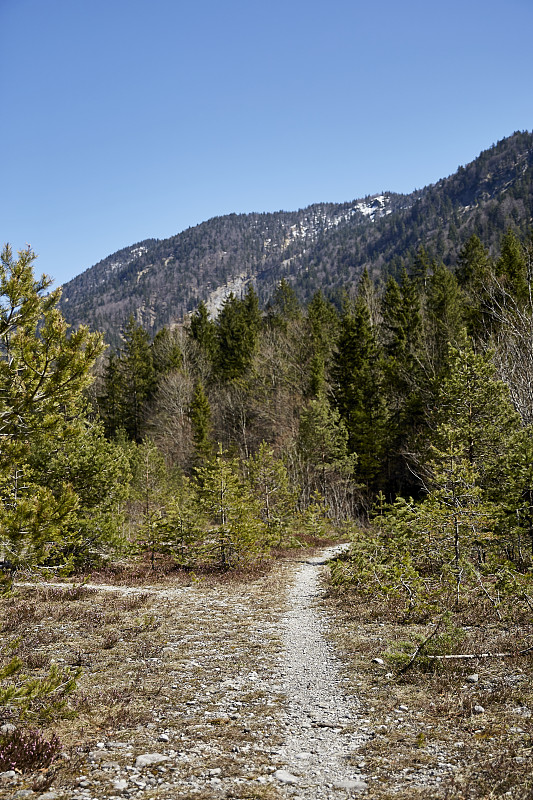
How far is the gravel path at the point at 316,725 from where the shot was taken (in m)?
4.15

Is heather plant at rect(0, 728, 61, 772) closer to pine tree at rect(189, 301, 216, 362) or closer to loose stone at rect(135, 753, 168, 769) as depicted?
loose stone at rect(135, 753, 168, 769)

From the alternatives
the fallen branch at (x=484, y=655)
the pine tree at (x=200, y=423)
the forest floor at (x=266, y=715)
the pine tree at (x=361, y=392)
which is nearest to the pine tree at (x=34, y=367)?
the forest floor at (x=266, y=715)

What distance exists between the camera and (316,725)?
5.32 metres

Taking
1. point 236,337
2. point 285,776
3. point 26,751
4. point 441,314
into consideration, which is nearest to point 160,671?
point 26,751

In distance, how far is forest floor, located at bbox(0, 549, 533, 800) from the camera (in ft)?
13.3

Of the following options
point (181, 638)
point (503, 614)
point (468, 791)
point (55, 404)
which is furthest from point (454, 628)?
point (55, 404)

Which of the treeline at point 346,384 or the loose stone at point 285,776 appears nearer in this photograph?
the loose stone at point 285,776

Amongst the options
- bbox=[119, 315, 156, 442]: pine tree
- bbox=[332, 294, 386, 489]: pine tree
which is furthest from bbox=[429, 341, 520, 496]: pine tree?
bbox=[119, 315, 156, 442]: pine tree

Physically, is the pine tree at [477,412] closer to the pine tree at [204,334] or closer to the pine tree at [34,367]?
the pine tree at [34,367]

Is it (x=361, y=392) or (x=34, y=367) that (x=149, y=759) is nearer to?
(x=34, y=367)

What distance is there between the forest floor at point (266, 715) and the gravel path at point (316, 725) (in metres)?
0.02

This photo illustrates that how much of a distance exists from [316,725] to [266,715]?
0.61 metres

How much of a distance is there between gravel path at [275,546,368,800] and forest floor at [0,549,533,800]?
18mm

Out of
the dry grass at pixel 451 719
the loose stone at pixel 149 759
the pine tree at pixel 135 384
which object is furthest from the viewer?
the pine tree at pixel 135 384
